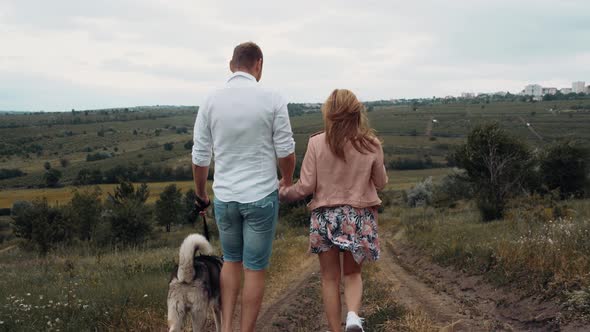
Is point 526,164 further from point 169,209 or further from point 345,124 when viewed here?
point 169,209

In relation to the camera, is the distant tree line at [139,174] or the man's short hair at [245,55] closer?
the man's short hair at [245,55]

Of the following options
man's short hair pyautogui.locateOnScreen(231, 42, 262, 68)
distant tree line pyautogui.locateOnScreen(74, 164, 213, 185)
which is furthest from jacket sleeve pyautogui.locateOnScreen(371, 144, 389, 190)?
distant tree line pyautogui.locateOnScreen(74, 164, 213, 185)

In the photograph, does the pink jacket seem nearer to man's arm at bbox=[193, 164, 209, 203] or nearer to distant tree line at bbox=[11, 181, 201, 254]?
man's arm at bbox=[193, 164, 209, 203]

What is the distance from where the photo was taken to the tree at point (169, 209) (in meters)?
52.3

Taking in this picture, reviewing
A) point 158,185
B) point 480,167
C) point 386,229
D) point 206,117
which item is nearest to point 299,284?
point 206,117

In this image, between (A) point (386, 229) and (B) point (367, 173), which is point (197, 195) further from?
(A) point (386, 229)

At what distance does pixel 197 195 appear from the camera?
421 cm

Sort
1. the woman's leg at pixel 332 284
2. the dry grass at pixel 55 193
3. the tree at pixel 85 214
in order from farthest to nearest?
the dry grass at pixel 55 193
the tree at pixel 85 214
the woman's leg at pixel 332 284

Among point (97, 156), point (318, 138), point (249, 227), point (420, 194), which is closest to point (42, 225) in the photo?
point (420, 194)

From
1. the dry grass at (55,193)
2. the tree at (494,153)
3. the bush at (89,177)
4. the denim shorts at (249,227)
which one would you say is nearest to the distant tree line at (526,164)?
the tree at (494,153)

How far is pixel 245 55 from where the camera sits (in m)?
3.91

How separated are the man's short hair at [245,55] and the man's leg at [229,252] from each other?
3.54ft

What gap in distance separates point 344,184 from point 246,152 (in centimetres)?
88

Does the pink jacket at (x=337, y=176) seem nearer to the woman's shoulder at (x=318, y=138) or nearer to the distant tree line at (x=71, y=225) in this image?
the woman's shoulder at (x=318, y=138)
